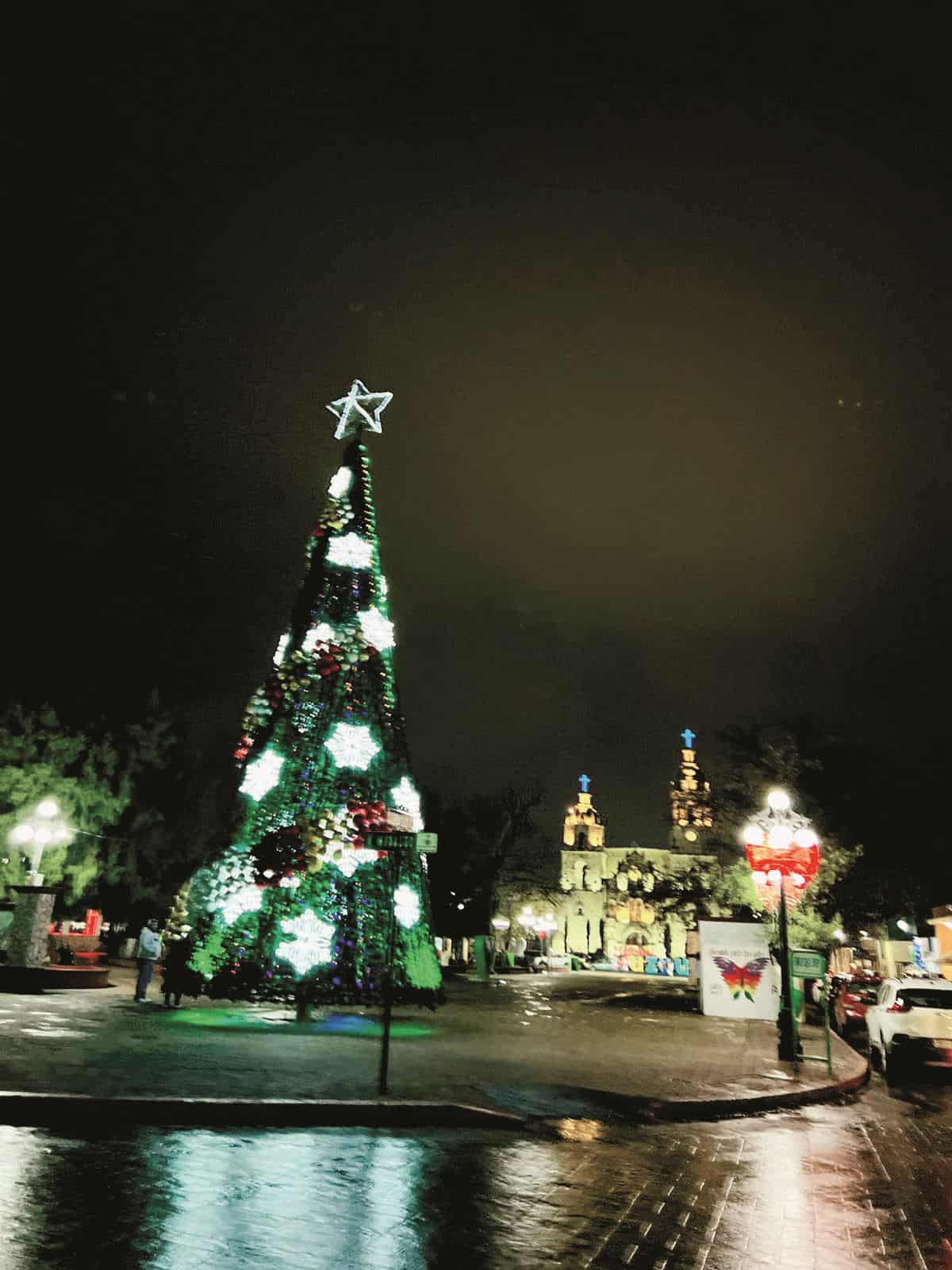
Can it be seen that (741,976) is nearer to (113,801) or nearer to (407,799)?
(407,799)

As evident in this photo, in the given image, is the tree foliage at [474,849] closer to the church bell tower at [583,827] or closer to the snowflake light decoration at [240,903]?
the snowflake light decoration at [240,903]

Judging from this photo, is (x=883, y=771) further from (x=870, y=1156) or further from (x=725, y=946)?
(x=870, y=1156)

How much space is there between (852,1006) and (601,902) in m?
93.9

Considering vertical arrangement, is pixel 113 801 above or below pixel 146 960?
above

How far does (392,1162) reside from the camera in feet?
22.4

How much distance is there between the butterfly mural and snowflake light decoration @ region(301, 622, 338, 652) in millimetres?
12195

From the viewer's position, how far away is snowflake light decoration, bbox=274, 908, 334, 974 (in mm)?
14375

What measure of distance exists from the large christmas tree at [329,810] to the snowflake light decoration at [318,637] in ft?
0.07

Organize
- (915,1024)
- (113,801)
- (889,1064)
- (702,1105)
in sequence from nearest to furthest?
1. (702,1105)
2. (915,1024)
3. (889,1064)
4. (113,801)

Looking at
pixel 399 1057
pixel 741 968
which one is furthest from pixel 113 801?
pixel 399 1057

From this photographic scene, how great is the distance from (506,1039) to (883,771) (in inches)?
950

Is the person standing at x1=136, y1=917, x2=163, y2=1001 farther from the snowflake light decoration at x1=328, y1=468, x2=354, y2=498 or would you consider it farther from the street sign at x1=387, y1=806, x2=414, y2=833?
the snowflake light decoration at x1=328, y1=468, x2=354, y2=498

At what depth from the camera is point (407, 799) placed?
16344 mm

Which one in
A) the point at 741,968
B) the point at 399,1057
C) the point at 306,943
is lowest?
the point at 399,1057
